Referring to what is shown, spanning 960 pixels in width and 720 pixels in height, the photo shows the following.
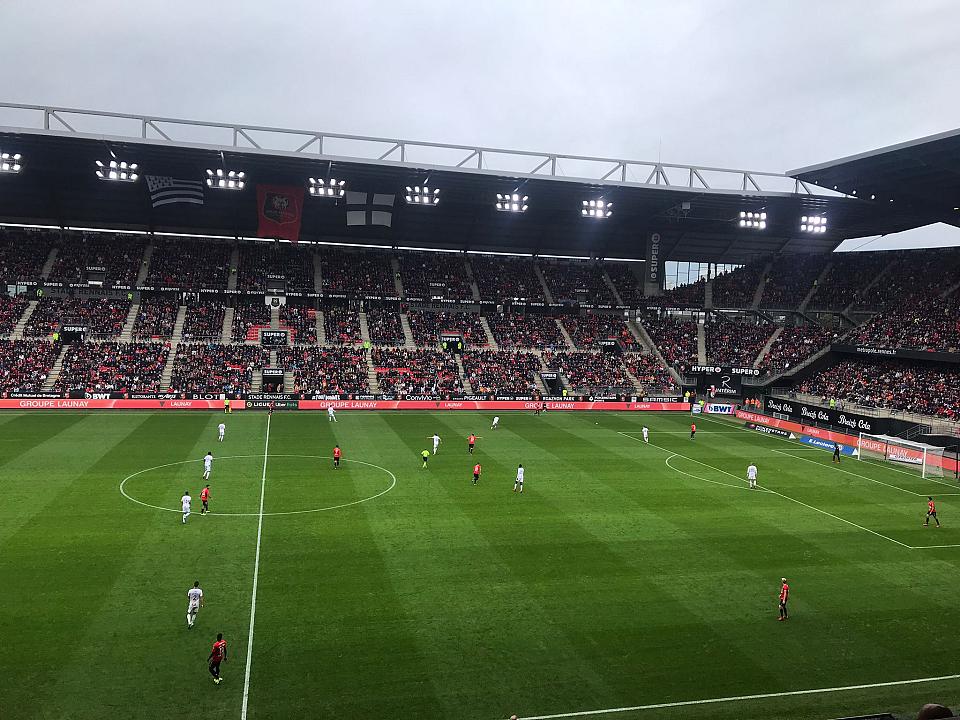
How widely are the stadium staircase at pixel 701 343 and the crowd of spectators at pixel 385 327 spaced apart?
95.8 feet

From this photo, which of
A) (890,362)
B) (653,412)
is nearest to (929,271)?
(890,362)

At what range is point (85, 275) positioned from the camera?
6353cm

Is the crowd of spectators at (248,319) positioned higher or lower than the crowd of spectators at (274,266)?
lower

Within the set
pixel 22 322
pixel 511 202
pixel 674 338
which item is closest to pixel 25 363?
pixel 22 322

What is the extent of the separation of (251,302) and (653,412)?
3889 cm

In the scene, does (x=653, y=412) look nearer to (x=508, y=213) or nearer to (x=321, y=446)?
(x=508, y=213)

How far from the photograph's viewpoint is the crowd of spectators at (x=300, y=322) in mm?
62188

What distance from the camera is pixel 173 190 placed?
55844mm

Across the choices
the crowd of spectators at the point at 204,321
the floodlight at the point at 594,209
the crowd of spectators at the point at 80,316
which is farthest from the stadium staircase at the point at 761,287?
the crowd of spectators at the point at 80,316

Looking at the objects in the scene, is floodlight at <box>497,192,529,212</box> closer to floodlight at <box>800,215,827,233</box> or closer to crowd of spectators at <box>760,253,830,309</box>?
floodlight at <box>800,215,827,233</box>

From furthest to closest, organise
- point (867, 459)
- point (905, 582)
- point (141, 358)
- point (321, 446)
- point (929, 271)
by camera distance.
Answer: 1. point (929, 271)
2. point (141, 358)
3. point (867, 459)
4. point (321, 446)
5. point (905, 582)

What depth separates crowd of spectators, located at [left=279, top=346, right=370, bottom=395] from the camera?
54.1m

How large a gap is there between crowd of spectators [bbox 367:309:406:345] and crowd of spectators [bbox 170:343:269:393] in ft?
34.5

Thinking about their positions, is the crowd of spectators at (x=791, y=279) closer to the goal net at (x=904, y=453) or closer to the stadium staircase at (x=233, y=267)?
the goal net at (x=904, y=453)
